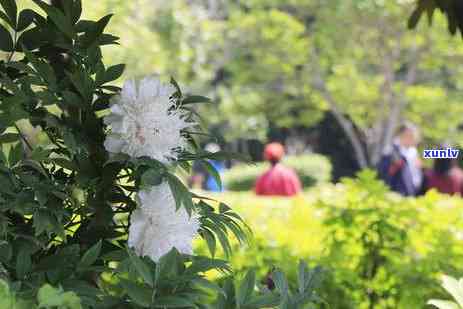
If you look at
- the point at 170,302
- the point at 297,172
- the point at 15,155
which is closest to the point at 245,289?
the point at 170,302

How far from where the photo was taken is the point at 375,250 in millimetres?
3643

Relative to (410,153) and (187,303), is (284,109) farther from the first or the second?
(187,303)

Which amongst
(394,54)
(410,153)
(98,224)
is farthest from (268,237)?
(394,54)

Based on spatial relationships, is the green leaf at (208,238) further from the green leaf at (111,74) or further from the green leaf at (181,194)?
the green leaf at (111,74)

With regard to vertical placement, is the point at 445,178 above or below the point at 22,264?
above

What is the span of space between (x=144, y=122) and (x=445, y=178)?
857 cm

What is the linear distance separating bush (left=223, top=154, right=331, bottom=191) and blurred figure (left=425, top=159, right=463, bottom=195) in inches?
522

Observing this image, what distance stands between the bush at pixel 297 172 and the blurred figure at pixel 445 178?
13261 millimetres

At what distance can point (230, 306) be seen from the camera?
165 centimetres

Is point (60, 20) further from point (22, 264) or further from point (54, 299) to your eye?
point (54, 299)

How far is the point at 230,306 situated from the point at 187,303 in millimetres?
194

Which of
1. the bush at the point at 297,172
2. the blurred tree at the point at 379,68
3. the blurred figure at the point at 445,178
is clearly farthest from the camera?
the bush at the point at 297,172

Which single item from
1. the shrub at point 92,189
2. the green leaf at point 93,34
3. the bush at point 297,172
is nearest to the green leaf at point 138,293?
the shrub at point 92,189

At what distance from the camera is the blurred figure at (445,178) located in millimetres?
9727
